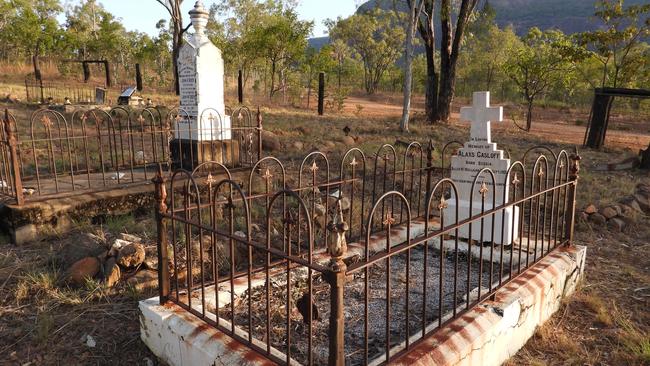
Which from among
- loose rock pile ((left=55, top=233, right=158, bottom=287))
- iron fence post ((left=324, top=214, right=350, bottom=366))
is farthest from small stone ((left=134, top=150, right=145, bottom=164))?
iron fence post ((left=324, top=214, right=350, bottom=366))

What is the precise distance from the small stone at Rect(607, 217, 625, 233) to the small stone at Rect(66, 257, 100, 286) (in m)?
6.06

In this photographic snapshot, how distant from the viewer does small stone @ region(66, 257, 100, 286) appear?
383cm

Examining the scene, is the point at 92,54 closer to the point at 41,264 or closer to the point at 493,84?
the point at 493,84

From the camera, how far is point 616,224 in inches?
242

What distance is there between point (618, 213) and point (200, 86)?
6.26m

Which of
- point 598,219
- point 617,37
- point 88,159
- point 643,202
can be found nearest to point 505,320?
point 598,219

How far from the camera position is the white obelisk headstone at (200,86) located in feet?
23.6

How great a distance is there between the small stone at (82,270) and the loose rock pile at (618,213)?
5835 mm

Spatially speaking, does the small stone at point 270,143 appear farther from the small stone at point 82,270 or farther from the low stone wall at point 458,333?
the low stone wall at point 458,333

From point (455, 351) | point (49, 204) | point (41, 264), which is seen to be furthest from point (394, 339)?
point (49, 204)

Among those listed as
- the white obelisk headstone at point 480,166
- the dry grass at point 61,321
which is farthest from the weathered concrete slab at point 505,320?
the dry grass at point 61,321

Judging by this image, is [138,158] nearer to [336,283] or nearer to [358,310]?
[358,310]

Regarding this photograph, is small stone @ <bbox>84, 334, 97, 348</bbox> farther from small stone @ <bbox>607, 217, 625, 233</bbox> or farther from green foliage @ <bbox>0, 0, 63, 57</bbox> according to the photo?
green foliage @ <bbox>0, 0, 63, 57</bbox>

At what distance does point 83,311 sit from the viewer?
3.51 metres
